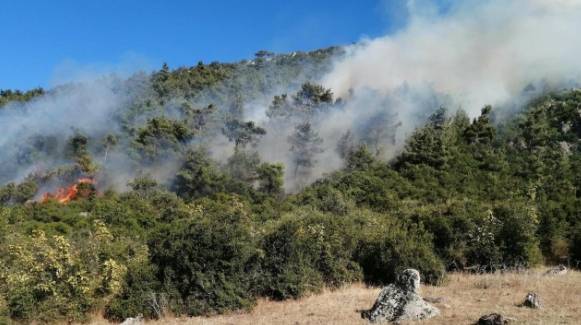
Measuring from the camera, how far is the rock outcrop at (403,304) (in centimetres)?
1622

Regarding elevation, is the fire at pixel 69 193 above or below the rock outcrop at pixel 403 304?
above

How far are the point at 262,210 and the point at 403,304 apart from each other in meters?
42.8

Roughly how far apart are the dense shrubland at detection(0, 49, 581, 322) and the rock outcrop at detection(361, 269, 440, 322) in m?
5.94

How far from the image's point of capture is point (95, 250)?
2184cm

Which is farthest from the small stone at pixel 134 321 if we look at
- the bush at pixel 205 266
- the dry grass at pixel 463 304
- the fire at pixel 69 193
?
the fire at pixel 69 193

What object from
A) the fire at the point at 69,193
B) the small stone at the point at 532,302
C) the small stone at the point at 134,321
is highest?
the fire at the point at 69,193

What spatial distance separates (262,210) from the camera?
2315 inches

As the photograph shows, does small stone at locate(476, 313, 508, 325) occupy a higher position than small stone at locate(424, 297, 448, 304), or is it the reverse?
small stone at locate(424, 297, 448, 304)

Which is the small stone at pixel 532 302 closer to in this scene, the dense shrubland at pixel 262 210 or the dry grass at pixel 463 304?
the dry grass at pixel 463 304

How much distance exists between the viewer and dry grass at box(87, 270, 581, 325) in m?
15.8

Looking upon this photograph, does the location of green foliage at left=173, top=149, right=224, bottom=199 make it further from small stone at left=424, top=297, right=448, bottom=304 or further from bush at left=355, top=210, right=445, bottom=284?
small stone at left=424, top=297, right=448, bottom=304

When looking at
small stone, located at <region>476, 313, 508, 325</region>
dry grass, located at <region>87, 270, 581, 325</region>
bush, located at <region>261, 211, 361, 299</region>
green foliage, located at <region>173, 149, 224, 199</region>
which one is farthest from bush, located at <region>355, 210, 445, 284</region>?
green foliage, located at <region>173, 149, 224, 199</region>

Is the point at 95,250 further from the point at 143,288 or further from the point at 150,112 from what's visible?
the point at 150,112

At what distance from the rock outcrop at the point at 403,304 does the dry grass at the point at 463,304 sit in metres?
0.45
